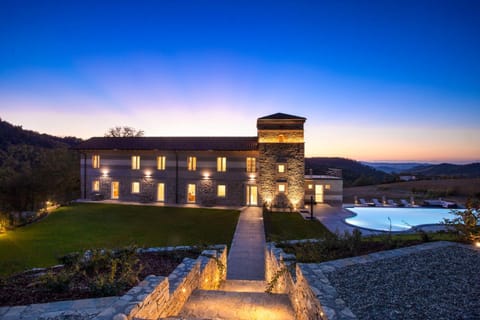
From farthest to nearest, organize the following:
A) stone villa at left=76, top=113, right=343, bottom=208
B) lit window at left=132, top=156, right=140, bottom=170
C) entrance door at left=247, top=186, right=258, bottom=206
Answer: lit window at left=132, top=156, right=140, bottom=170 → entrance door at left=247, top=186, right=258, bottom=206 → stone villa at left=76, top=113, right=343, bottom=208

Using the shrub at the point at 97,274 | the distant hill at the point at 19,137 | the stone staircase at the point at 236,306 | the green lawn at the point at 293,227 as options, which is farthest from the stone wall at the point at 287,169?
the distant hill at the point at 19,137

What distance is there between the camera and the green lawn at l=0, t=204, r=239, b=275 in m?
8.15

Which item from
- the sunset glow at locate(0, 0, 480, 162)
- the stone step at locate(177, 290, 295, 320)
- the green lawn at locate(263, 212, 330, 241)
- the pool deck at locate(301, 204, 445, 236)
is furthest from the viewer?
the sunset glow at locate(0, 0, 480, 162)

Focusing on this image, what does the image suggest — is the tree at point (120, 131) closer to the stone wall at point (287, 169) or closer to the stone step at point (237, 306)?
the stone wall at point (287, 169)

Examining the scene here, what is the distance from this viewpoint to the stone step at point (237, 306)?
3953 millimetres

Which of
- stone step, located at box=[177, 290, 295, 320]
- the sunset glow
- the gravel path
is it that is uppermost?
the sunset glow

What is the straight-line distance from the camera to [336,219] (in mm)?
13609

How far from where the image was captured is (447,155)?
38.4 metres

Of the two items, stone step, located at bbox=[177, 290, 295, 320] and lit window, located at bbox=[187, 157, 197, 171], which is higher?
lit window, located at bbox=[187, 157, 197, 171]

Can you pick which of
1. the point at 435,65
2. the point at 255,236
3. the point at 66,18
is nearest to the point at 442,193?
the point at 435,65

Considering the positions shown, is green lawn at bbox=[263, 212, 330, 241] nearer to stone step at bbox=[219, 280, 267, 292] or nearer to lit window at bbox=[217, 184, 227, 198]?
stone step at bbox=[219, 280, 267, 292]

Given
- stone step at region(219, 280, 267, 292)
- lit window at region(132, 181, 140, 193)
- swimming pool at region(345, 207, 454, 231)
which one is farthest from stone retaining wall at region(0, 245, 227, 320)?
lit window at region(132, 181, 140, 193)

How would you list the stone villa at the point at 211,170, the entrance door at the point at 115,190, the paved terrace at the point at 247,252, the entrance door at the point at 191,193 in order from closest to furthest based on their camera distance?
the paved terrace at the point at 247,252
the stone villa at the point at 211,170
the entrance door at the point at 191,193
the entrance door at the point at 115,190

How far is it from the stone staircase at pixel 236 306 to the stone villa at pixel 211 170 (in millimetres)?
12508
